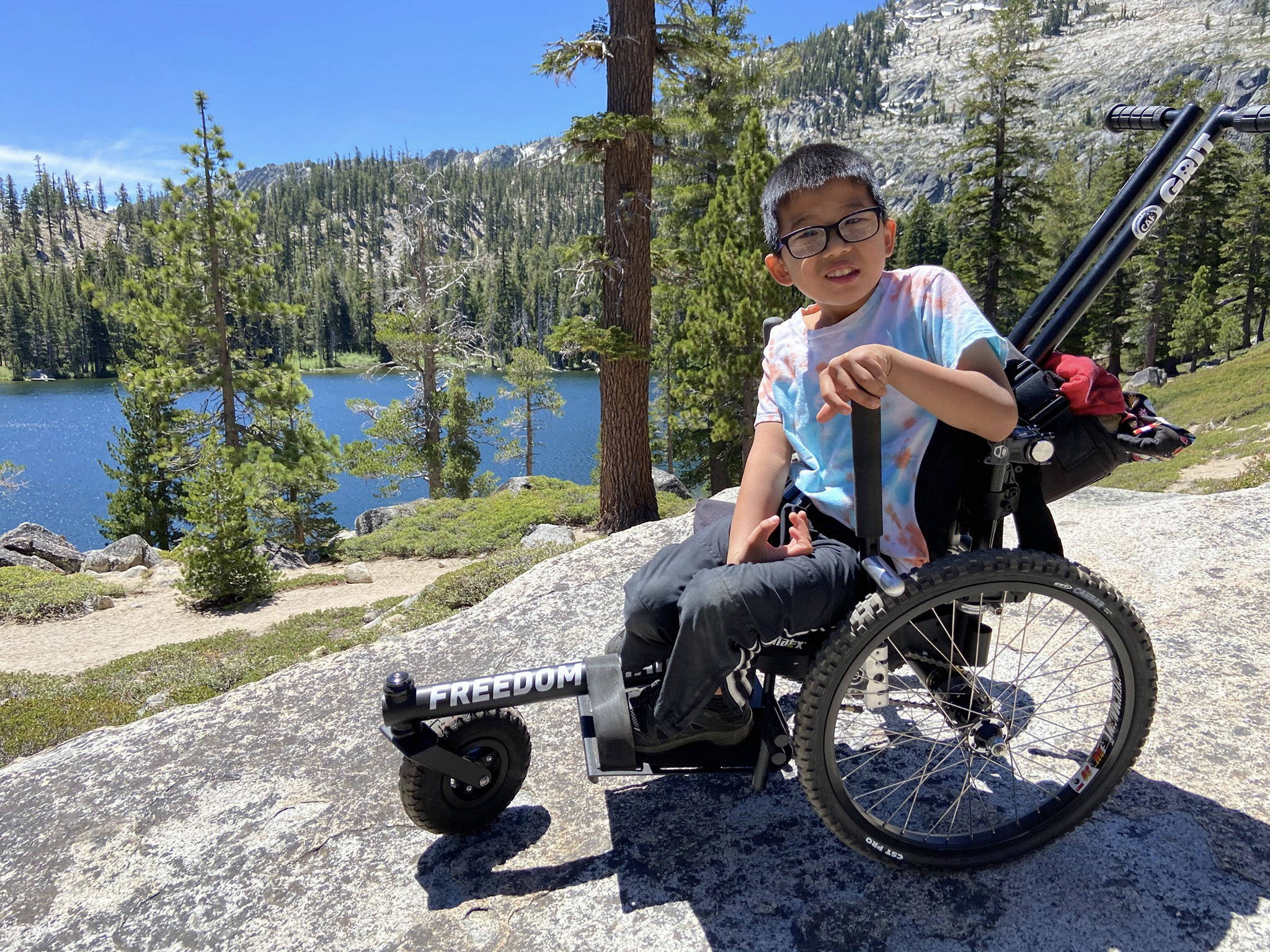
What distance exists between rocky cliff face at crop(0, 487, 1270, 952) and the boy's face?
1.74m

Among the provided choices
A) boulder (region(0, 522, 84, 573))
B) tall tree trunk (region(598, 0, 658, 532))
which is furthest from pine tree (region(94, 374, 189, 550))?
tall tree trunk (region(598, 0, 658, 532))

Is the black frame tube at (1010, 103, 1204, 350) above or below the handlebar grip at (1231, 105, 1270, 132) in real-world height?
below

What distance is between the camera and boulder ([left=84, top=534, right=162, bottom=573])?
1948cm

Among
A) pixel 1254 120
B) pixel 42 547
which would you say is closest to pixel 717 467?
pixel 42 547

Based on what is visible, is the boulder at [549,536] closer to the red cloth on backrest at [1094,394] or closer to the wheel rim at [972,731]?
the wheel rim at [972,731]

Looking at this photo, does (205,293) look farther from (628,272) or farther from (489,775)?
(489,775)

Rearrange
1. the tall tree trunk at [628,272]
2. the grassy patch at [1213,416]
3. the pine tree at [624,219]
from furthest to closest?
the grassy patch at [1213,416], the tall tree trunk at [628,272], the pine tree at [624,219]

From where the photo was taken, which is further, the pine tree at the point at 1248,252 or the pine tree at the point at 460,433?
the pine tree at the point at 1248,252

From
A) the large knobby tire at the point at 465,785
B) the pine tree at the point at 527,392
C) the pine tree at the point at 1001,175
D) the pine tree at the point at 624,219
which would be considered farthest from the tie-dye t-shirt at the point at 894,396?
the pine tree at the point at 527,392

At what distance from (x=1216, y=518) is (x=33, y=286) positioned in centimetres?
12533

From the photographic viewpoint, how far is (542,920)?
6.73 ft

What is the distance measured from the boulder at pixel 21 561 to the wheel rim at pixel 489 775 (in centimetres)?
2169

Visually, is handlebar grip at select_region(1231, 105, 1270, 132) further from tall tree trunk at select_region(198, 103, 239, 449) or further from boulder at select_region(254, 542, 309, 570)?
tall tree trunk at select_region(198, 103, 239, 449)

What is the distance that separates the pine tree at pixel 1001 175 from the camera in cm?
2533
